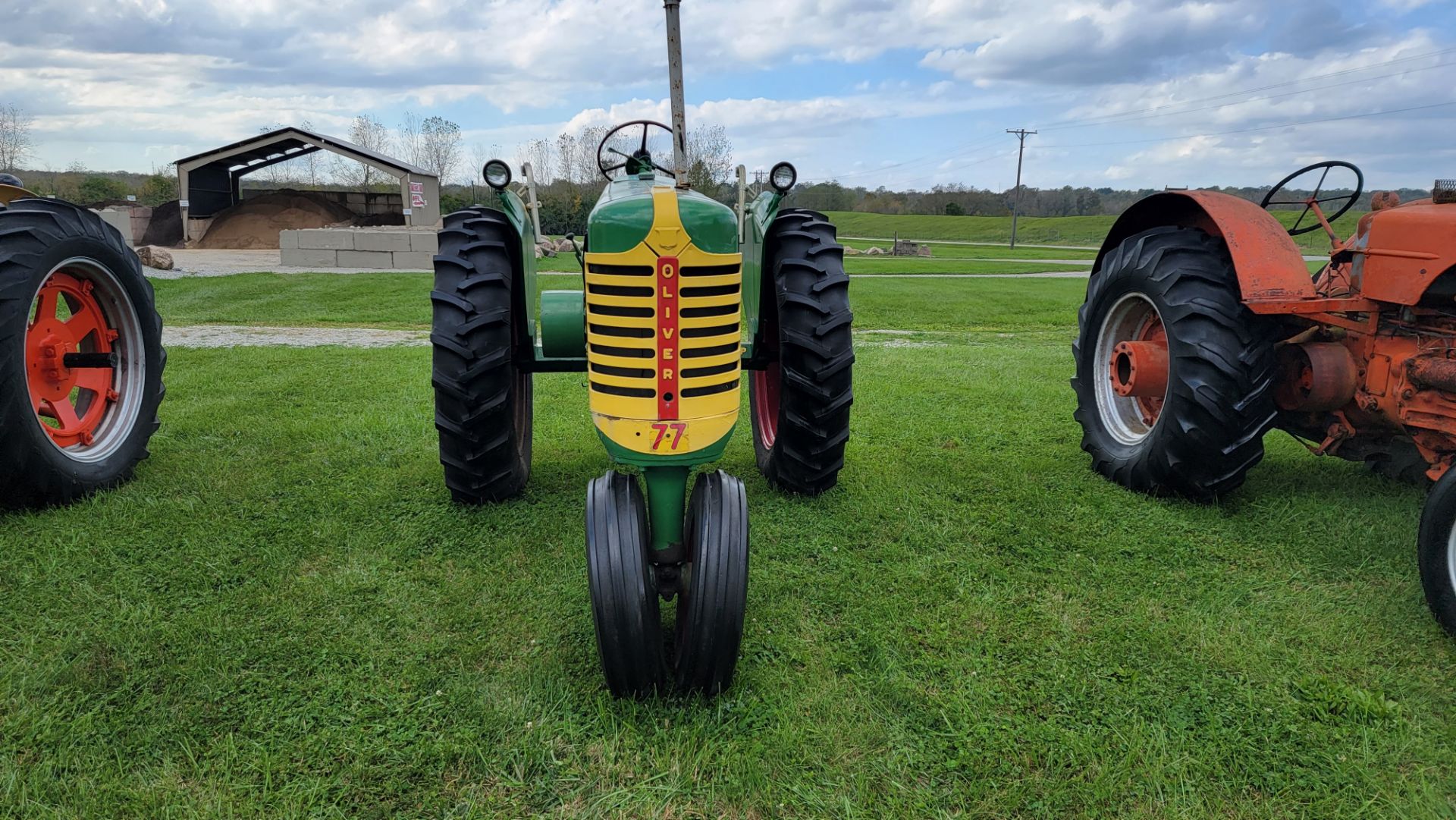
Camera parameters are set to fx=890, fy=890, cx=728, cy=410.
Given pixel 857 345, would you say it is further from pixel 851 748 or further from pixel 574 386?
pixel 851 748

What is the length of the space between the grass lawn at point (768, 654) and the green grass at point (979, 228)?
171ft

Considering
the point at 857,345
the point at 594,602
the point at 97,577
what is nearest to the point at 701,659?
the point at 594,602

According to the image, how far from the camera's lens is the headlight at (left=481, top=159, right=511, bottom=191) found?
3.89 m

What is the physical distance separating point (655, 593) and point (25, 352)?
320 cm

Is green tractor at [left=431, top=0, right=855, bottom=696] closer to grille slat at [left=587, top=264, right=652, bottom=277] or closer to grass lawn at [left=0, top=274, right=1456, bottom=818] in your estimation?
grille slat at [left=587, top=264, right=652, bottom=277]

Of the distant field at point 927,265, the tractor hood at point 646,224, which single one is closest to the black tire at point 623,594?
the tractor hood at point 646,224

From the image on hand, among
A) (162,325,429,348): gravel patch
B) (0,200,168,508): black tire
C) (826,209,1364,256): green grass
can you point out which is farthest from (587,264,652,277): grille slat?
(826,209,1364,256): green grass

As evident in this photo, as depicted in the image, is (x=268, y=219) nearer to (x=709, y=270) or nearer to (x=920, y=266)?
(x=920, y=266)

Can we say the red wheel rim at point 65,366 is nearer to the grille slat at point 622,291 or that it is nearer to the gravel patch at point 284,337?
the grille slat at point 622,291

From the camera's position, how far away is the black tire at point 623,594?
2.47 metres

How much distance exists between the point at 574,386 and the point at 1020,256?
34.7 metres

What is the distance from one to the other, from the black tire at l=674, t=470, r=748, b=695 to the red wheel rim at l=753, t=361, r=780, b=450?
2.13 m

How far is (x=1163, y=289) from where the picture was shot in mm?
4156

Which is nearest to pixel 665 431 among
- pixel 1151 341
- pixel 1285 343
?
pixel 1285 343
